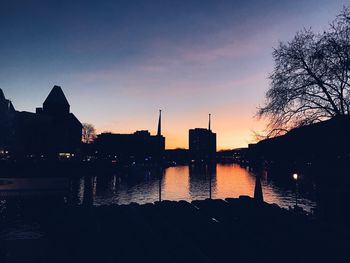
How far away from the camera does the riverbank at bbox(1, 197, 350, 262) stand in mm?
11734

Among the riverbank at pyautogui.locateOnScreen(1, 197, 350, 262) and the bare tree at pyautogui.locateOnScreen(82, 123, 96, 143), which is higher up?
the bare tree at pyautogui.locateOnScreen(82, 123, 96, 143)

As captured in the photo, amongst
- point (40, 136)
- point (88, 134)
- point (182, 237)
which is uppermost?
point (88, 134)

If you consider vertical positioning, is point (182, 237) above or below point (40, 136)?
below

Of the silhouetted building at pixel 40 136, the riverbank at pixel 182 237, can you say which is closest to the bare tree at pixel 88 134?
the silhouetted building at pixel 40 136

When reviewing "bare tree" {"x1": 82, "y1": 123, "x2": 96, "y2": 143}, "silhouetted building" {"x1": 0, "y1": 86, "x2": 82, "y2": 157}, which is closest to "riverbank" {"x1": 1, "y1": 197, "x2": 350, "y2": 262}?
"silhouetted building" {"x1": 0, "y1": 86, "x2": 82, "y2": 157}

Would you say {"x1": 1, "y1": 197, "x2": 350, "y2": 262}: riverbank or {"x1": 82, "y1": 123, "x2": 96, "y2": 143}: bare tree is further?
{"x1": 82, "y1": 123, "x2": 96, "y2": 143}: bare tree

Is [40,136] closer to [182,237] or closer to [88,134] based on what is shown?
[88,134]

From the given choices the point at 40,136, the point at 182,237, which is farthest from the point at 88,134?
the point at 182,237

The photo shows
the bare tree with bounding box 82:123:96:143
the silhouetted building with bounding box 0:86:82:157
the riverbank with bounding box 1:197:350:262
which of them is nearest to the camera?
the riverbank with bounding box 1:197:350:262

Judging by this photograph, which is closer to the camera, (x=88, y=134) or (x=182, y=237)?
(x=182, y=237)

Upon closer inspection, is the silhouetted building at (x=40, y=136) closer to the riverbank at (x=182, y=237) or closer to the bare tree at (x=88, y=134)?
the bare tree at (x=88, y=134)

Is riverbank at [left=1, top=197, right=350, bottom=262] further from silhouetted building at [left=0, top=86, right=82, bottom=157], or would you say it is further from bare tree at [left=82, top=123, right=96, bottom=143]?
bare tree at [left=82, top=123, right=96, bottom=143]

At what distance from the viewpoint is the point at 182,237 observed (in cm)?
1315

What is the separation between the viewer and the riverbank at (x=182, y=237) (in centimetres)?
1173
